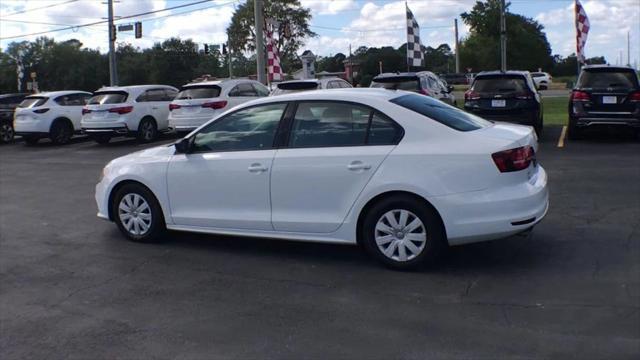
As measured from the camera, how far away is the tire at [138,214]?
22.8ft

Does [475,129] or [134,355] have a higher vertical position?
[475,129]

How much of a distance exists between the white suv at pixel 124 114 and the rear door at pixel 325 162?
13.5m

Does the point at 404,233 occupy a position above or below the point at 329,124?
below

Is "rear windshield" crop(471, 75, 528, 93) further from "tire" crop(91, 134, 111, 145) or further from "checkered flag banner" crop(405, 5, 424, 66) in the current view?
"tire" crop(91, 134, 111, 145)

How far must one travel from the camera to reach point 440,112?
6.14m

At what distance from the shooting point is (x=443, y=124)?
582cm

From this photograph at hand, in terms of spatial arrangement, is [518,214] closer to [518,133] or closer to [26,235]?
[518,133]

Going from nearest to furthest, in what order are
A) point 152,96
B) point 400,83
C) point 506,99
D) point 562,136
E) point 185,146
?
1. point 185,146
2. point 506,99
3. point 562,136
4. point 400,83
5. point 152,96

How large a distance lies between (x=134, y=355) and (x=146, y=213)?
9.68 feet

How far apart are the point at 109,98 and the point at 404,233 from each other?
49.6 ft

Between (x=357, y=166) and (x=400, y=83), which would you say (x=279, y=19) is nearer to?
(x=400, y=83)

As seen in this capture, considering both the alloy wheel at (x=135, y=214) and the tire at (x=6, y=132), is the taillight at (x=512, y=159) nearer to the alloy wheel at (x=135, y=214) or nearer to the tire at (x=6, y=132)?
the alloy wheel at (x=135, y=214)

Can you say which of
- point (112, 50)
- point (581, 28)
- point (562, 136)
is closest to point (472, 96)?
point (562, 136)

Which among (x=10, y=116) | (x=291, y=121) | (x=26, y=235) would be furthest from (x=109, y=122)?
(x=291, y=121)
